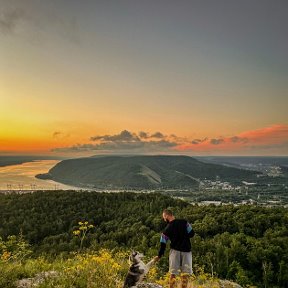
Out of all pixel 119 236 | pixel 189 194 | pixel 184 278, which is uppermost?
pixel 184 278

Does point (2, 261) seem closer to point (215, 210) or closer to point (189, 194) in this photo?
point (215, 210)

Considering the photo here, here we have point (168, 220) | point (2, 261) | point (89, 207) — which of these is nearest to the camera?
point (2, 261)

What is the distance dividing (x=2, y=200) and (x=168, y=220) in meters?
69.4

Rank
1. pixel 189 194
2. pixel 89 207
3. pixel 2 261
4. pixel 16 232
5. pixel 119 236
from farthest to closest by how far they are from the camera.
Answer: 1. pixel 189 194
2. pixel 89 207
3. pixel 16 232
4. pixel 119 236
5. pixel 2 261

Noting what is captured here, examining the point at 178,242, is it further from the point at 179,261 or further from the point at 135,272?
the point at 135,272

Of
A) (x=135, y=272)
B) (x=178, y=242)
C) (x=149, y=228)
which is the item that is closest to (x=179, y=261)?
(x=178, y=242)

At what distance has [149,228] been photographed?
52594mm

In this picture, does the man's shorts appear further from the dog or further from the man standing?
the dog

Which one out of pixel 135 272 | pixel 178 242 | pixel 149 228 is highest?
pixel 135 272

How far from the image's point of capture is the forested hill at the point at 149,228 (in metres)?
32.2

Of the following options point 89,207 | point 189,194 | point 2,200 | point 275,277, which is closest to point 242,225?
point 275,277

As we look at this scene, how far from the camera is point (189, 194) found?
188 metres

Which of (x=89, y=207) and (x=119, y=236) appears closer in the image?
(x=119, y=236)

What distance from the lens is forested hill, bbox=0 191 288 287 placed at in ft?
105
